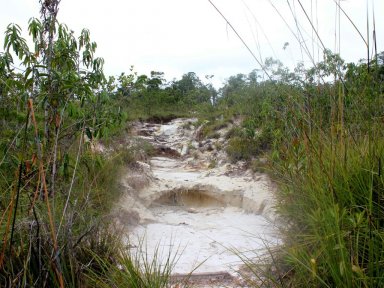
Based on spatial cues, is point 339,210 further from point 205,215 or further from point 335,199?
point 205,215

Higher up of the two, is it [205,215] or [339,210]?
[339,210]

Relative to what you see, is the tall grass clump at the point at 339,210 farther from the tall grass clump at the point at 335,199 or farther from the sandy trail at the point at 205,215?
the sandy trail at the point at 205,215

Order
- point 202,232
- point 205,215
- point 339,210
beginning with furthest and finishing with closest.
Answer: point 205,215
point 202,232
point 339,210

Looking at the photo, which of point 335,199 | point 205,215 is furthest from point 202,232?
point 335,199

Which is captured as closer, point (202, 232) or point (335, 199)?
point (335, 199)

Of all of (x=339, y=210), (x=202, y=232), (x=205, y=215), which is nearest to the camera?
(x=339, y=210)

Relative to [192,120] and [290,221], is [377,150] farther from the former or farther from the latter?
[192,120]

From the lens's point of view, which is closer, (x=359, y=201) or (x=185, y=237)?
(x=359, y=201)

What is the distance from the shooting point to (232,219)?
13.5ft

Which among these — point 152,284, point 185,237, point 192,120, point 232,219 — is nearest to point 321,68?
point 152,284

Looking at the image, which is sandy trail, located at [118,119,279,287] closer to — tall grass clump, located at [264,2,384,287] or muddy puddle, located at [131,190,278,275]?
muddy puddle, located at [131,190,278,275]

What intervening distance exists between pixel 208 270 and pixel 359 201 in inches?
50.0

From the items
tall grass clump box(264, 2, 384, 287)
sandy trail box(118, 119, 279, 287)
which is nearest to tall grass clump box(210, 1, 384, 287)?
tall grass clump box(264, 2, 384, 287)

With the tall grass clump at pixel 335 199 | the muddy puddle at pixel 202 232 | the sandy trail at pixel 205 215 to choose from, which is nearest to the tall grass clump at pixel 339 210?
the tall grass clump at pixel 335 199
